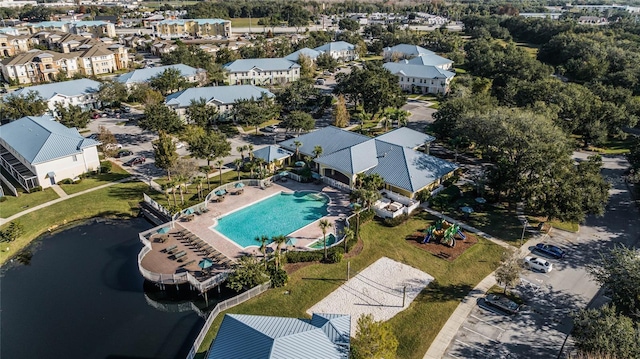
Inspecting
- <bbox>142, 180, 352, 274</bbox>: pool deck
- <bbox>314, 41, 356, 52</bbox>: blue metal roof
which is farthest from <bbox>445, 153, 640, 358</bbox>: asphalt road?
<bbox>314, 41, 356, 52</bbox>: blue metal roof

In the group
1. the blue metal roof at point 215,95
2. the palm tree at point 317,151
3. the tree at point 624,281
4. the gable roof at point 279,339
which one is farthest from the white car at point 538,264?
the blue metal roof at point 215,95

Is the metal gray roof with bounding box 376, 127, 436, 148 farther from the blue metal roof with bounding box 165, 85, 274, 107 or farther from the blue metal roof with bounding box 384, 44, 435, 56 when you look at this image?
the blue metal roof with bounding box 384, 44, 435, 56

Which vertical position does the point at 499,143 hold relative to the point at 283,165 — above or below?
above

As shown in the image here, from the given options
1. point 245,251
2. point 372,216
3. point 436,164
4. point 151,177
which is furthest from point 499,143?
point 151,177

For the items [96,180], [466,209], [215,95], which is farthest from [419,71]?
[96,180]

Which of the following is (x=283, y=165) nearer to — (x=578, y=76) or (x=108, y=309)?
(x=108, y=309)
